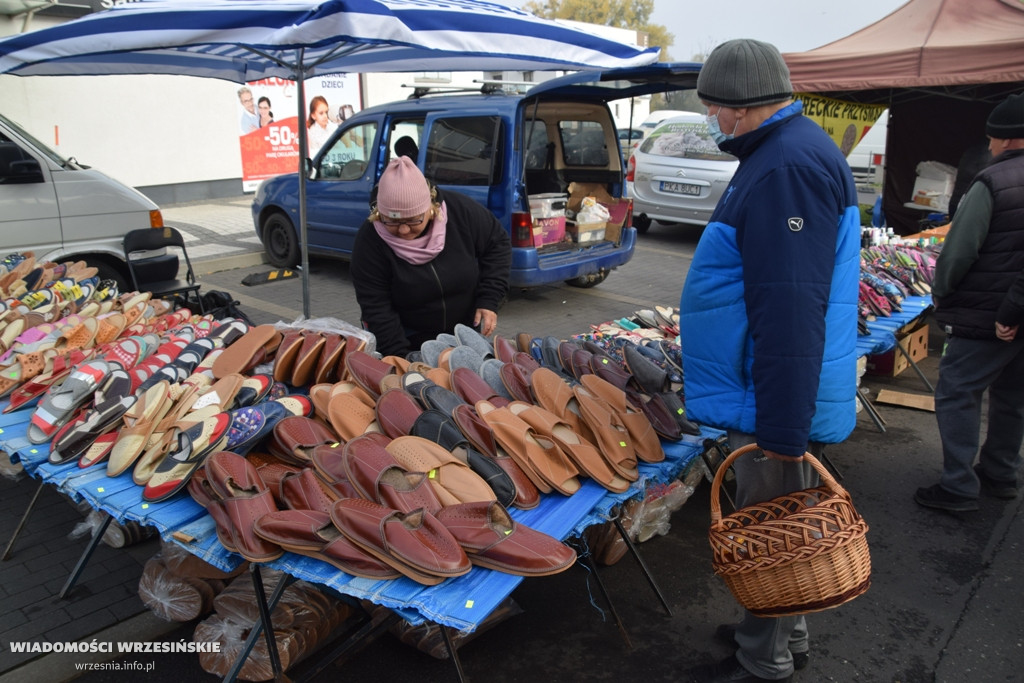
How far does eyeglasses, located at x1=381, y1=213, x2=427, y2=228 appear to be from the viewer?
302 centimetres

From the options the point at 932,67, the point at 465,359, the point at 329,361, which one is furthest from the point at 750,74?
the point at 932,67

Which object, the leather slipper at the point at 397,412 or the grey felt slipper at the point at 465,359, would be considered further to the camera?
the grey felt slipper at the point at 465,359

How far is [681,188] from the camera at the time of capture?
9844 mm

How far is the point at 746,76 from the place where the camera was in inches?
74.0

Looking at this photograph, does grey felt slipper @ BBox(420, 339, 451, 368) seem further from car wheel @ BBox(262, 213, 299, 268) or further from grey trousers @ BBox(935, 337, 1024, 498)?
car wheel @ BBox(262, 213, 299, 268)

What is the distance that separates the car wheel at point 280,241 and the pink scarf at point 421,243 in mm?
5491

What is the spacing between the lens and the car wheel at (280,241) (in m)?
8.34

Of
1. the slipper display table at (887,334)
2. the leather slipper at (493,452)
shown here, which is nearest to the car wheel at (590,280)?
the slipper display table at (887,334)

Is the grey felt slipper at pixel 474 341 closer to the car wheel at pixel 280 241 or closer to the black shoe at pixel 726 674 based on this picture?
the black shoe at pixel 726 674

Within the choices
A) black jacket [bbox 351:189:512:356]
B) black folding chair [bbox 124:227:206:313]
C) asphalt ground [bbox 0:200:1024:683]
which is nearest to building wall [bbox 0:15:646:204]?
black folding chair [bbox 124:227:206:313]

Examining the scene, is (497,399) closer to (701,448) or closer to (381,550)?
(701,448)

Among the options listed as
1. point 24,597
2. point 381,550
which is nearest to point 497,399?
point 381,550

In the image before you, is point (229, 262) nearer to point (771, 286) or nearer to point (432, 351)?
Answer: point (432, 351)

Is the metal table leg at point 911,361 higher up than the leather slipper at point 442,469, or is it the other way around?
the leather slipper at point 442,469
